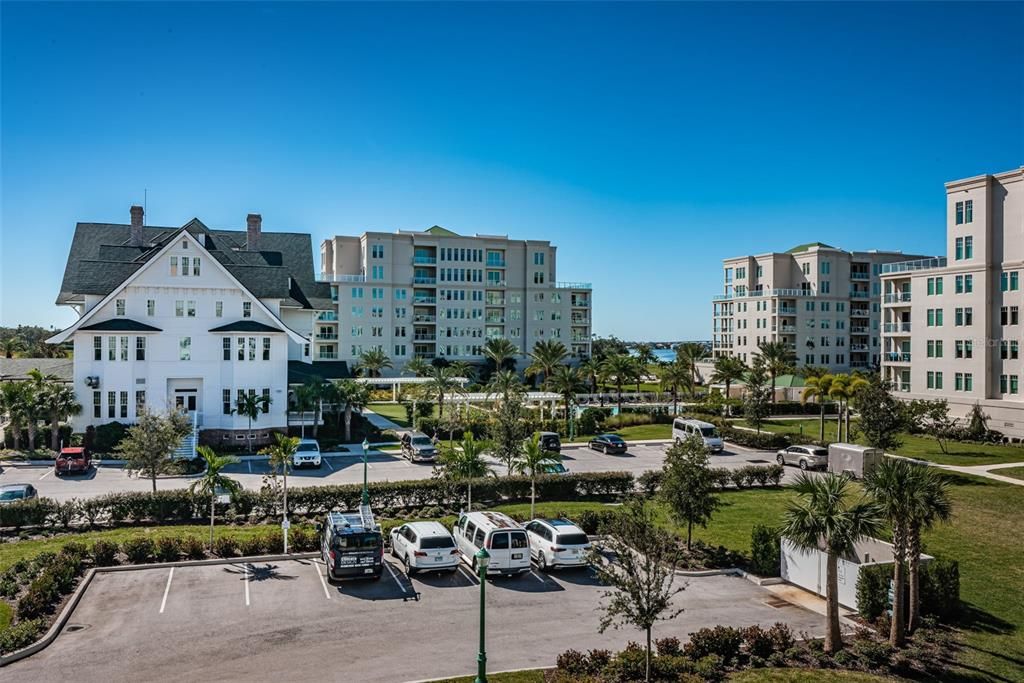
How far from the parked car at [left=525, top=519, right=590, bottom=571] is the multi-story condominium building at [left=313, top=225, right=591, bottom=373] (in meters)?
63.8

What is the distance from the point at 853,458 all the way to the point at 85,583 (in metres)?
34.3

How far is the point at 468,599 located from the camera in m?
20.4

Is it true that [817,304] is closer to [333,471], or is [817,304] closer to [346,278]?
[346,278]

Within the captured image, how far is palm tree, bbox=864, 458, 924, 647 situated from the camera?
1798 cm

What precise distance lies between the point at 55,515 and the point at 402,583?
46.1ft

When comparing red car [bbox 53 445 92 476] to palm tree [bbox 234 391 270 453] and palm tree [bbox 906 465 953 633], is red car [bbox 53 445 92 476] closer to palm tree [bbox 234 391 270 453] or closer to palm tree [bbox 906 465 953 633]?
palm tree [bbox 234 391 270 453]

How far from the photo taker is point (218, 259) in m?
47.8

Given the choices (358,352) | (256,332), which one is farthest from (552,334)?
(256,332)

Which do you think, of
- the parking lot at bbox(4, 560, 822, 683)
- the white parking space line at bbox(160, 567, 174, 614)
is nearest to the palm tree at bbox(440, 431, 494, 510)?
the parking lot at bbox(4, 560, 822, 683)

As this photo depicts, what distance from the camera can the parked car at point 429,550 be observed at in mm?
21797

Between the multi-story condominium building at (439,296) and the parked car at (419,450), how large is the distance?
42.6 metres

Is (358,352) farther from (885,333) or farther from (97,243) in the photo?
(885,333)

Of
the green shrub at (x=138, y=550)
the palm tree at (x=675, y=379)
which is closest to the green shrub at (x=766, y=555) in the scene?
the green shrub at (x=138, y=550)

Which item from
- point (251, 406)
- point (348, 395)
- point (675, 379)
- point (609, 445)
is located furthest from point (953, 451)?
point (251, 406)
